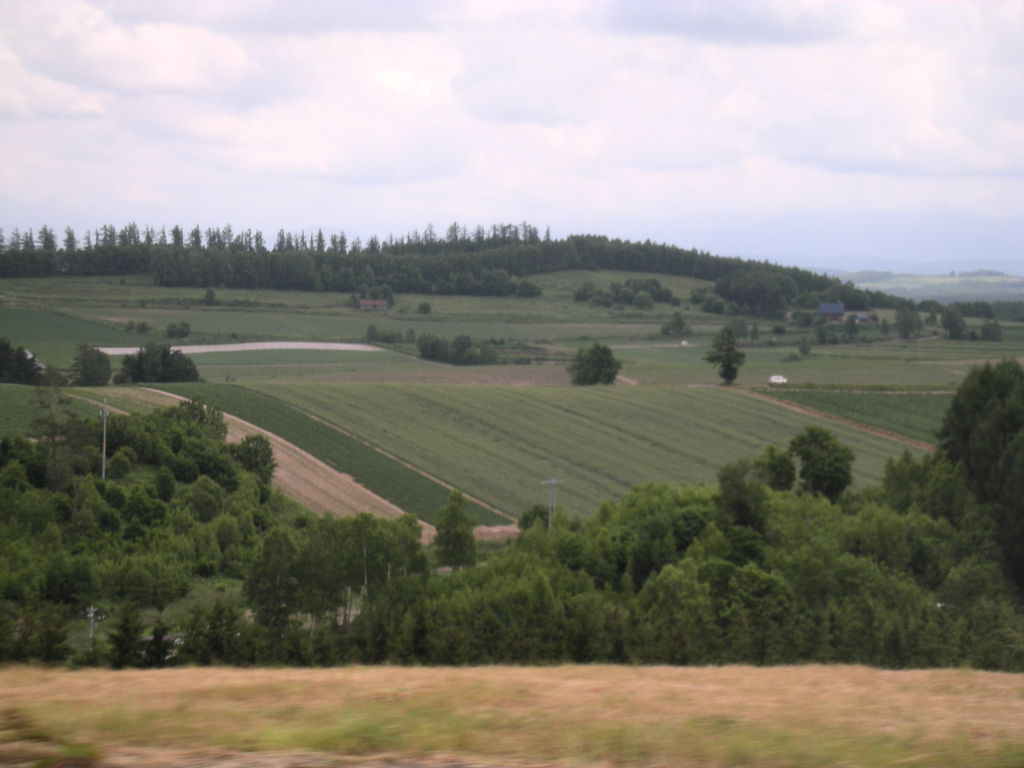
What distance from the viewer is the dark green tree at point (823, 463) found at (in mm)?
56062

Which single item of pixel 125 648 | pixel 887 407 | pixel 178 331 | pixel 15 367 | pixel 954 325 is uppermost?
pixel 954 325

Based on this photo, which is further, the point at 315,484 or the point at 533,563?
the point at 315,484

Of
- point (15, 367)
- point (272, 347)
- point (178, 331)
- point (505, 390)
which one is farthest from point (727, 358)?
point (15, 367)

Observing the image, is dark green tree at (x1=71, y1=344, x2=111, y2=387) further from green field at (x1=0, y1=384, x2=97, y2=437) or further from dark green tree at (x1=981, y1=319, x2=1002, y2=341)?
dark green tree at (x1=981, y1=319, x2=1002, y2=341)

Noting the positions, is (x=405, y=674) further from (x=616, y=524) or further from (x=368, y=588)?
(x=616, y=524)

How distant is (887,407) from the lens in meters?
74.8

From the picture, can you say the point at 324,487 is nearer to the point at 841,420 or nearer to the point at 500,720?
→ the point at 841,420

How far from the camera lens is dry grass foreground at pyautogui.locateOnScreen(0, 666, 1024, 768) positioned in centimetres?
719

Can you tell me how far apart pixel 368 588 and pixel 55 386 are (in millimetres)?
23073

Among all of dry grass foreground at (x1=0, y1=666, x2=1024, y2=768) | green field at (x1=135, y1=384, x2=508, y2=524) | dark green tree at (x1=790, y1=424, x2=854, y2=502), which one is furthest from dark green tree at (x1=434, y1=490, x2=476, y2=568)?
dry grass foreground at (x1=0, y1=666, x2=1024, y2=768)

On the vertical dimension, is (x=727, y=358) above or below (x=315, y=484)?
above

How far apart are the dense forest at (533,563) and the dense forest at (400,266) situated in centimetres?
8364

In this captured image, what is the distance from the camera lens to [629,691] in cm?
983

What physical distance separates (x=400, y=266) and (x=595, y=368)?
70789 millimetres
